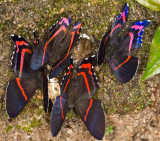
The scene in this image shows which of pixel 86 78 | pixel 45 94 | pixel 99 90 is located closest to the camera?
pixel 45 94

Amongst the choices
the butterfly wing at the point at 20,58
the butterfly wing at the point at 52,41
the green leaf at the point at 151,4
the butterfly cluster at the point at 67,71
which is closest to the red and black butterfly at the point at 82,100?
the butterfly cluster at the point at 67,71

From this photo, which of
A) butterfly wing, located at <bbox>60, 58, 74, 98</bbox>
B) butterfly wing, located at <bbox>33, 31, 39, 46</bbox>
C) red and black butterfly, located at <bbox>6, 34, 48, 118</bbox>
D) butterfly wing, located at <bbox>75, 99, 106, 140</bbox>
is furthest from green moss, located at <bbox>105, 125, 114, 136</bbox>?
butterfly wing, located at <bbox>33, 31, 39, 46</bbox>

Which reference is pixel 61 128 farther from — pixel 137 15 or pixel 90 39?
pixel 137 15

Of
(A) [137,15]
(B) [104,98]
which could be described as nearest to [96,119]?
(B) [104,98]

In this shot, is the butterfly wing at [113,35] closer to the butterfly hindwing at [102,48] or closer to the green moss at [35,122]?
the butterfly hindwing at [102,48]

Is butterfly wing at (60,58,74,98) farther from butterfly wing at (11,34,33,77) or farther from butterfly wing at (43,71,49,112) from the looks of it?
butterfly wing at (11,34,33,77)

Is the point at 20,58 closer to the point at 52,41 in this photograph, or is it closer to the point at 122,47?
the point at 52,41

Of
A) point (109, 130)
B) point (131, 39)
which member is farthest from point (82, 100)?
point (131, 39)
